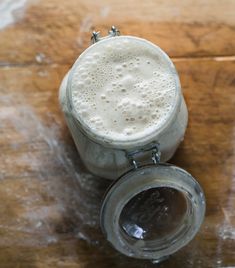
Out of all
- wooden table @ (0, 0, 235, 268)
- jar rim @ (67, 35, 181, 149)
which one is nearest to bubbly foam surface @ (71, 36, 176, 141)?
jar rim @ (67, 35, 181, 149)

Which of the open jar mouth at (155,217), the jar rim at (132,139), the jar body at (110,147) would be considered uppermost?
the jar rim at (132,139)

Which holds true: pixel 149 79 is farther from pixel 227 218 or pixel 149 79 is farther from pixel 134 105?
pixel 227 218

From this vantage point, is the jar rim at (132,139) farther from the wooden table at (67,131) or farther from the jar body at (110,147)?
the wooden table at (67,131)

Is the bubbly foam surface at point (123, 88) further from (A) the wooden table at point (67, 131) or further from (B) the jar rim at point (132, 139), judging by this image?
(A) the wooden table at point (67, 131)

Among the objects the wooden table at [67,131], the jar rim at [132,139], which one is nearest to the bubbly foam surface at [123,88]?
the jar rim at [132,139]

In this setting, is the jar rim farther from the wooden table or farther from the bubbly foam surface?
the wooden table

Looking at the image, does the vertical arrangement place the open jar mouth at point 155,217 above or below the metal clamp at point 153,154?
below

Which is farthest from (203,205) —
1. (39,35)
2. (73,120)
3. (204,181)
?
(39,35)
